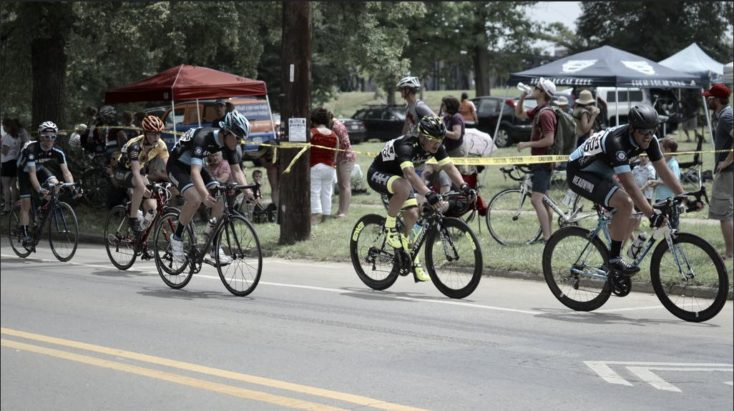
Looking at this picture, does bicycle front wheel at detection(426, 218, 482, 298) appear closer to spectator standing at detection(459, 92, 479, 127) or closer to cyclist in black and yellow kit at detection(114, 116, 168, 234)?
spectator standing at detection(459, 92, 479, 127)

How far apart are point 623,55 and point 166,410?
47.8 meters

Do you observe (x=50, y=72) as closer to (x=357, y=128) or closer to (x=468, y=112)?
(x=468, y=112)

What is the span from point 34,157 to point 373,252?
4.09 meters

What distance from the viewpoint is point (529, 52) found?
9.48m

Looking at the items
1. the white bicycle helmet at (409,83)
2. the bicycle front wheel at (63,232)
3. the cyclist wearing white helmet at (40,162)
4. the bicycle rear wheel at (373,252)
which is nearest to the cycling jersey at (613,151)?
the white bicycle helmet at (409,83)

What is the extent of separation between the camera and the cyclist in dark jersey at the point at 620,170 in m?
4.43

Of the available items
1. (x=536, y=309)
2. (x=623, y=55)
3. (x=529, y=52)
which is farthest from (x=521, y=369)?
(x=623, y=55)

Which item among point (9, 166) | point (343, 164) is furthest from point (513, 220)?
point (9, 166)

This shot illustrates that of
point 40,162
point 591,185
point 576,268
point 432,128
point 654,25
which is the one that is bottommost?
point 576,268

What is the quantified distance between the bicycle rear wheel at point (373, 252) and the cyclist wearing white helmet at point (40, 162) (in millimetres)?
3384

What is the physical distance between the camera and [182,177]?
5.70m

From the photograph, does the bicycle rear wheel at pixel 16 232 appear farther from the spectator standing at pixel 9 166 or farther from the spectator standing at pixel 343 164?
the spectator standing at pixel 343 164

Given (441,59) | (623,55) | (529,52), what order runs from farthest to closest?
(529,52) → (441,59) → (623,55)

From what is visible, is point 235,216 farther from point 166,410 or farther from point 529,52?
point 166,410
